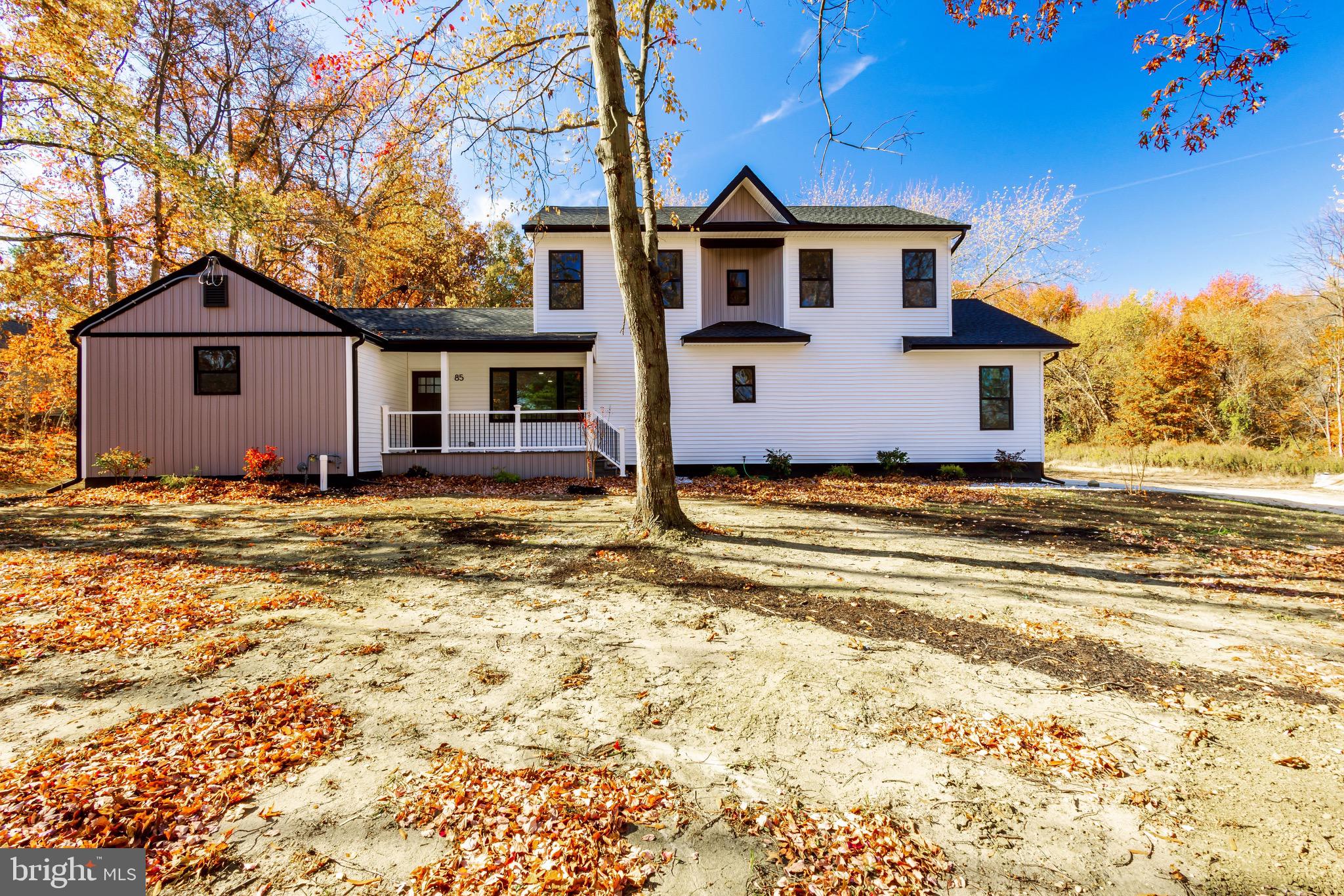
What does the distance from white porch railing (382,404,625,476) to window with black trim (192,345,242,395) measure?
10.3 feet

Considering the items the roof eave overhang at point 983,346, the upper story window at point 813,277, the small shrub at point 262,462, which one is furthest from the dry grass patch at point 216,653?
the roof eave overhang at point 983,346

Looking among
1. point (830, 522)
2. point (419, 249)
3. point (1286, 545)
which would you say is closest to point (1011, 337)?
point (1286, 545)

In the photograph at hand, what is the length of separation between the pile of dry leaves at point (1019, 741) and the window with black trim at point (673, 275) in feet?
42.7

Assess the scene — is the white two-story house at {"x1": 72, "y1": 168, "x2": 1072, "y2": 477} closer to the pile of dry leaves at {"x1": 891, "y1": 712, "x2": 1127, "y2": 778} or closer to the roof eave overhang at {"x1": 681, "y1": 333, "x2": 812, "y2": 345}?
the roof eave overhang at {"x1": 681, "y1": 333, "x2": 812, "y2": 345}

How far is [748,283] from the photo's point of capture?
1551 centimetres

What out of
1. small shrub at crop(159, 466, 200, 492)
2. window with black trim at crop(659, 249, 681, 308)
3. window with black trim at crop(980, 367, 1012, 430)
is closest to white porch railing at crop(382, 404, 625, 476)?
small shrub at crop(159, 466, 200, 492)

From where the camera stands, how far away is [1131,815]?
7.14 ft

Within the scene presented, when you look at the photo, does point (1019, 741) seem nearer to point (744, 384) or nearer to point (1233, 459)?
point (744, 384)

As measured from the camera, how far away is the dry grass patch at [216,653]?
3.41 m

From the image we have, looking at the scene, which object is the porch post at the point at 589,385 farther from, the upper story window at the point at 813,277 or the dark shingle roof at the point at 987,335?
the dark shingle roof at the point at 987,335

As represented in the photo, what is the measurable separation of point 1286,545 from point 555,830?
9658 millimetres

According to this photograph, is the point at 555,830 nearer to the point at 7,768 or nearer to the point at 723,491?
the point at 7,768

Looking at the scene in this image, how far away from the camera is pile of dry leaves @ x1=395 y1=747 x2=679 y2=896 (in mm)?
1844

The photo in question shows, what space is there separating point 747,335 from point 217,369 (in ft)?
40.8
